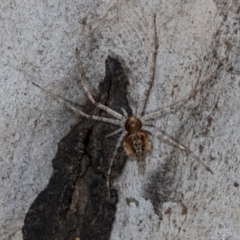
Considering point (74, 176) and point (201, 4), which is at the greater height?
point (201, 4)

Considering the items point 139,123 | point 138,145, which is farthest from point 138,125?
point 138,145

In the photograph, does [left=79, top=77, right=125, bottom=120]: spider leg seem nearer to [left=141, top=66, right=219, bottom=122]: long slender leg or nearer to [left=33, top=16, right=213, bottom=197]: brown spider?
[left=33, top=16, right=213, bottom=197]: brown spider

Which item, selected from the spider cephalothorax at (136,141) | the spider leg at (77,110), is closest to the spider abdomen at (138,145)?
the spider cephalothorax at (136,141)

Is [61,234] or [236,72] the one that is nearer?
[236,72]

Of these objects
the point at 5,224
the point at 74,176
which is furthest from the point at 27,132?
the point at 5,224

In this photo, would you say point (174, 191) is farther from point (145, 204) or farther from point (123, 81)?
point (123, 81)

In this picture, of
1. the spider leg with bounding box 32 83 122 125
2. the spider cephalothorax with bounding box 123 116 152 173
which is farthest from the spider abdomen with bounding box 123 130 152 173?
the spider leg with bounding box 32 83 122 125

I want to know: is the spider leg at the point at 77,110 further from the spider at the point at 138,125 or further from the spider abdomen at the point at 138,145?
the spider abdomen at the point at 138,145
